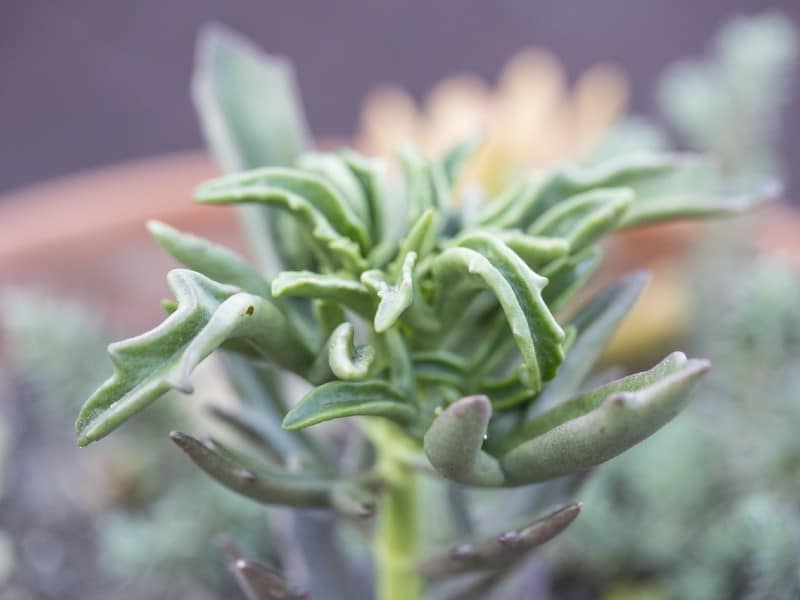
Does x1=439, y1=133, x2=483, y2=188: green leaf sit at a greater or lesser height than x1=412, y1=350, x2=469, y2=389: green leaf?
greater

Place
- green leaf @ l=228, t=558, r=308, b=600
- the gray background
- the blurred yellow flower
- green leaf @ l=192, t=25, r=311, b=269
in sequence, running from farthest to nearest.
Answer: the gray background, the blurred yellow flower, green leaf @ l=192, t=25, r=311, b=269, green leaf @ l=228, t=558, r=308, b=600

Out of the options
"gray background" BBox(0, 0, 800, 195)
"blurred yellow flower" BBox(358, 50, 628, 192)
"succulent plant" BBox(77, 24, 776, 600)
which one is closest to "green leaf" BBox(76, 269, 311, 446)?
"succulent plant" BBox(77, 24, 776, 600)

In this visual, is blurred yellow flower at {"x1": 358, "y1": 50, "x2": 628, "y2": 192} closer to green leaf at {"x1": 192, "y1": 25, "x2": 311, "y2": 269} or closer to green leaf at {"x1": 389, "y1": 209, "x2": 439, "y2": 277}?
green leaf at {"x1": 192, "y1": 25, "x2": 311, "y2": 269}

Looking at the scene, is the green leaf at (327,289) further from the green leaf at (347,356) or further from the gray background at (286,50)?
the gray background at (286,50)

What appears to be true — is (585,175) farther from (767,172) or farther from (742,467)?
(767,172)

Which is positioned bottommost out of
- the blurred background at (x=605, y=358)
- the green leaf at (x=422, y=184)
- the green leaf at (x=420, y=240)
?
the blurred background at (x=605, y=358)

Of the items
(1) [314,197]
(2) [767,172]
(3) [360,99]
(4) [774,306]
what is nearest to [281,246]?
(1) [314,197]

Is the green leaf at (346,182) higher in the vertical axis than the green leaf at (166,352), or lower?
higher

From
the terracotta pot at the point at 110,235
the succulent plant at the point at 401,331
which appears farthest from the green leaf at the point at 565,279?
the terracotta pot at the point at 110,235
